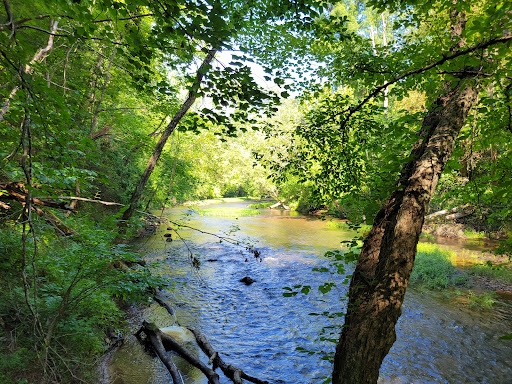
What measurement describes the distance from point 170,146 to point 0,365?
588 inches

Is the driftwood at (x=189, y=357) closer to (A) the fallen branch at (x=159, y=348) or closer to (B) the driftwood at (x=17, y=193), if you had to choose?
(A) the fallen branch at (x=159, y=348)

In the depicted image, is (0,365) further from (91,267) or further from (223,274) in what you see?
(223,274)

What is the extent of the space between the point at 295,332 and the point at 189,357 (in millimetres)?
3036

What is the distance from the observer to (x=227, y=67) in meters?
2.94

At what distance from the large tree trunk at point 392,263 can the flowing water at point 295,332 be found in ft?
1.54

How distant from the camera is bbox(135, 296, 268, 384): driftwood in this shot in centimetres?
482

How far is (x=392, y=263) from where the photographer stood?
8.38 feet

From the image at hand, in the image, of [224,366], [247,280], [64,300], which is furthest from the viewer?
[247,280]

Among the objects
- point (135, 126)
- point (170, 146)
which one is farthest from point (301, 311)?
point (170, 146)

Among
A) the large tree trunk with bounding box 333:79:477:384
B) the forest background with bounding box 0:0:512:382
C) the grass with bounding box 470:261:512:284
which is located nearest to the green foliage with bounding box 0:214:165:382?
the forest background with bounding box 0:0:512:382

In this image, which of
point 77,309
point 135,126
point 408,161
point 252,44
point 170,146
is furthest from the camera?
point 170,146

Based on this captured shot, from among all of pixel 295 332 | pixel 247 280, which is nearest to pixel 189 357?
pixel 295 332

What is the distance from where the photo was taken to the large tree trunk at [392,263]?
8.14 ft

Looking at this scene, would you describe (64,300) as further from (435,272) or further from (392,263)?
(435,272)
